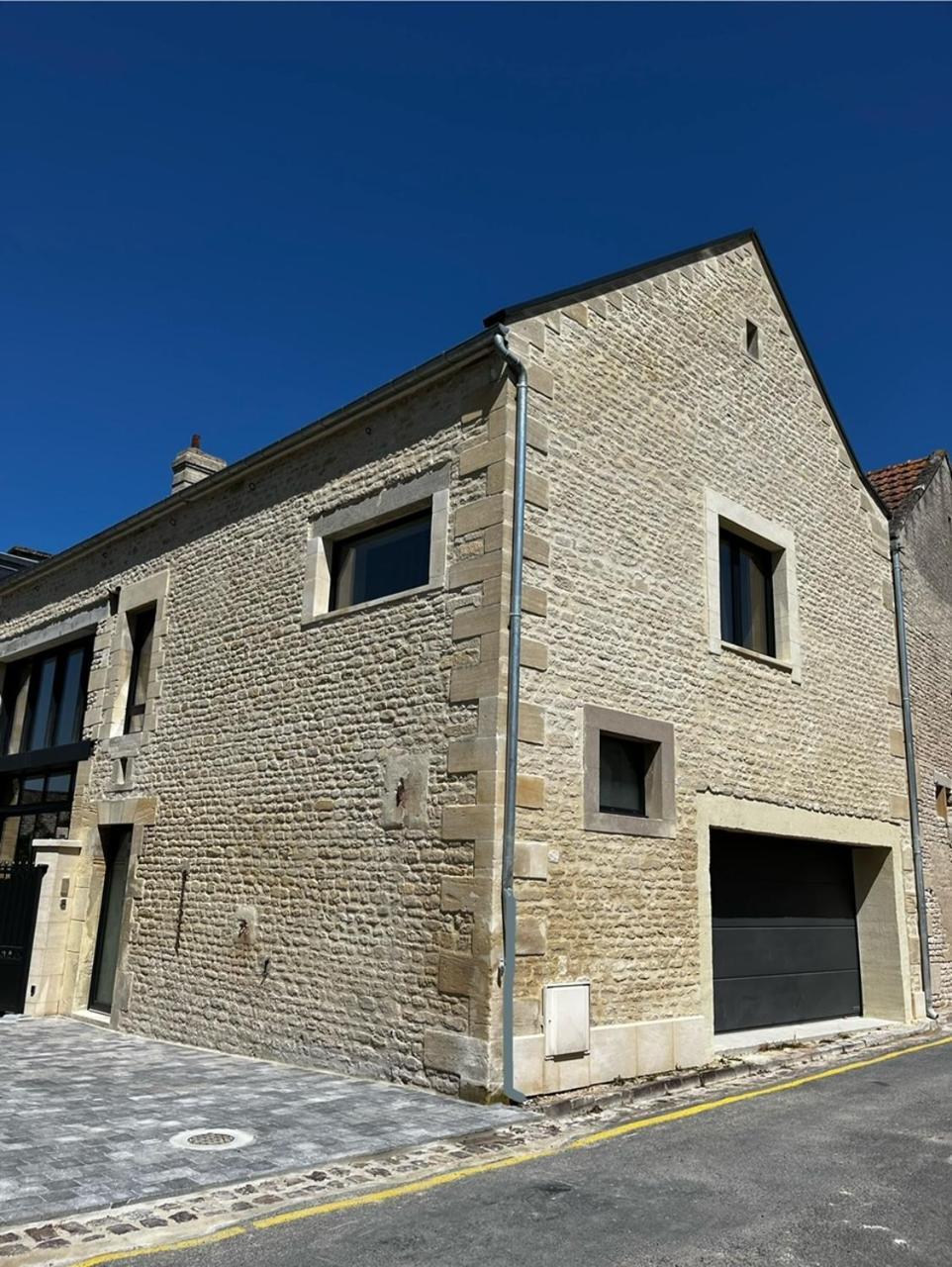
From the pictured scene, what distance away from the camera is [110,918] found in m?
13.0

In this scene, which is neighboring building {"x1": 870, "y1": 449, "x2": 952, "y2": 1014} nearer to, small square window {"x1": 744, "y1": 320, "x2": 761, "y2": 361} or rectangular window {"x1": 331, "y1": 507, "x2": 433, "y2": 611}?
small square window {"x1": 744, "y1": 320, "x2": 761, "y2": 361}

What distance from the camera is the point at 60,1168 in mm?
5461

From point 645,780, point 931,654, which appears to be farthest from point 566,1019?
point 931,654

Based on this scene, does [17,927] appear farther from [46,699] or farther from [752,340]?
[752,340]

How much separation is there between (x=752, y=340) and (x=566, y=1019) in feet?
28.9

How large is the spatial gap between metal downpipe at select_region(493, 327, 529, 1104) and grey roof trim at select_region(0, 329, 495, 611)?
1.61 feet

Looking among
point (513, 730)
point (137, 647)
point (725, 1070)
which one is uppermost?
point (137, 647)

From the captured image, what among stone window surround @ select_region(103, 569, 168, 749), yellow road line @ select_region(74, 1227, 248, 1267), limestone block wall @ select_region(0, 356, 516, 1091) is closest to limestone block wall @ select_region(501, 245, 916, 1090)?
limestone block wall @ select_region(0, 356, 516, 1091)

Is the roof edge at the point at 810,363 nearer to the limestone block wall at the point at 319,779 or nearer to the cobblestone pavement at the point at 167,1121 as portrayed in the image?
the limestone block wall at the point at 319,779

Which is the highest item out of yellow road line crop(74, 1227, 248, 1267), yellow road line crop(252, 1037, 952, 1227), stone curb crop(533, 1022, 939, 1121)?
stone curb crop(533, 1022, 939, 1121)

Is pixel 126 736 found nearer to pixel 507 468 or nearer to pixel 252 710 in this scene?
pixel 252 710

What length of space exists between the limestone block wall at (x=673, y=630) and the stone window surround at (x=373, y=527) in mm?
937

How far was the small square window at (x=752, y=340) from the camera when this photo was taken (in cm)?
1266

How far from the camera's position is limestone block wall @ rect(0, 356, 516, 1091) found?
8305 millimetres
